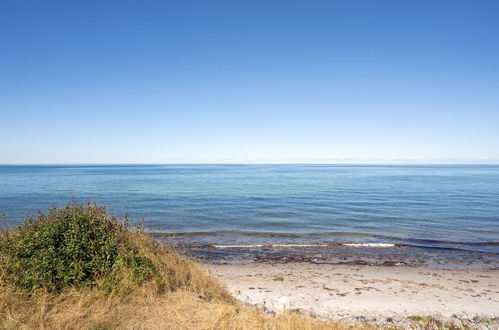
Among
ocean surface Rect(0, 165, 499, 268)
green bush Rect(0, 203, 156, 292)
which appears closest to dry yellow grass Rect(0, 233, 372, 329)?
green bush Rect(0, 203, 156, 292)

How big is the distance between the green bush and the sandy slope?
4.81 meters

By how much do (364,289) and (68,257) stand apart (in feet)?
37.6

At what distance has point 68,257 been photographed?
947cm

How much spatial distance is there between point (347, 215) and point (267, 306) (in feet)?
76.9

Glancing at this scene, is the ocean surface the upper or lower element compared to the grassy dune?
lower

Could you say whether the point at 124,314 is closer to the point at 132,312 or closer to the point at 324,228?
the point at 132,312

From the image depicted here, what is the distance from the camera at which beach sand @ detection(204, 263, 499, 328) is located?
11070 millimetres

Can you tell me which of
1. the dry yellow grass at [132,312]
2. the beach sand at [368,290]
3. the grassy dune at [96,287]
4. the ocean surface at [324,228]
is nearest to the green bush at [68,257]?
the grassy dune at [96,287]

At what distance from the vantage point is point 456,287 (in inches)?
545

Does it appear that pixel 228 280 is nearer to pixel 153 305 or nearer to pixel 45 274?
pixel 153 305

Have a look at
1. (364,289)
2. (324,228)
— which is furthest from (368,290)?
(324,228)

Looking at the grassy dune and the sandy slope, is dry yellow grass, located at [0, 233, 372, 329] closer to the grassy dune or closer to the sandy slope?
the grassy dune

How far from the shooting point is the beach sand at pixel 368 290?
1107 centimetres

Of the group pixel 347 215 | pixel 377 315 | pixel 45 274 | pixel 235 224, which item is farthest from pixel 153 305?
pixel 347 215
